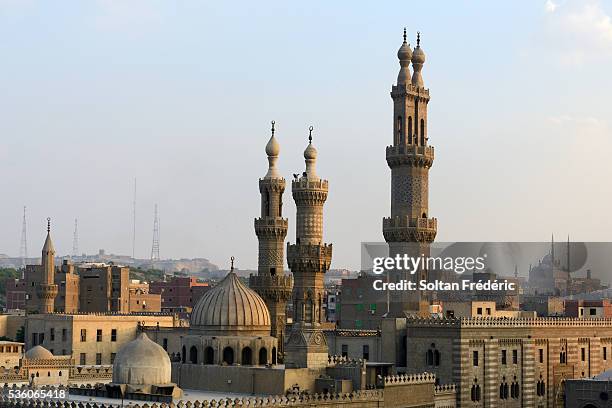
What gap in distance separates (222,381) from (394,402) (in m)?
7.74

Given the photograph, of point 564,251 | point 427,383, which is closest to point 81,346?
point 427,383

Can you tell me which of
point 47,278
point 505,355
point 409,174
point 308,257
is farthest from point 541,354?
point 47,278

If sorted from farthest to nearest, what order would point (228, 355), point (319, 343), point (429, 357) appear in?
1. point (429, 357)
2. point (228, 355)
3. point (319, 343)

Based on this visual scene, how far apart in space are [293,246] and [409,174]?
7.38 metres

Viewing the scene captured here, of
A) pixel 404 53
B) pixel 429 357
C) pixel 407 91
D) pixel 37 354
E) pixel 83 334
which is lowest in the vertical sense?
pixel 37 354

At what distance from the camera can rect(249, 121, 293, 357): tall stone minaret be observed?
63250 mm

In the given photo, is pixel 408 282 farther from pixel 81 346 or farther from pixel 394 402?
pixel 81 346

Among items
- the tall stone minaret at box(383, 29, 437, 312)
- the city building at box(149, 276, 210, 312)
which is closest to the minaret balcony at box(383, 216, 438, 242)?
the tall stone minaret at box(383, 29, 437, 312)

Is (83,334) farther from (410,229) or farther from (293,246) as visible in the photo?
(410,229)

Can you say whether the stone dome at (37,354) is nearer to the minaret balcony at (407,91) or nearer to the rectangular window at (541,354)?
the minaret balcony at (407,91)

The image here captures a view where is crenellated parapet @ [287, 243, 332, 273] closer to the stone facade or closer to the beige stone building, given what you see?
the stone facade

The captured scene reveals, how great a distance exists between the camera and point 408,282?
61.4 meters

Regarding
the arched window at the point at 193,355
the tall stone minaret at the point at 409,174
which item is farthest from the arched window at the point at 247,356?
the tall stone minaret at the point at 409,174

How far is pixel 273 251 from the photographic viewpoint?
64.7 meters
